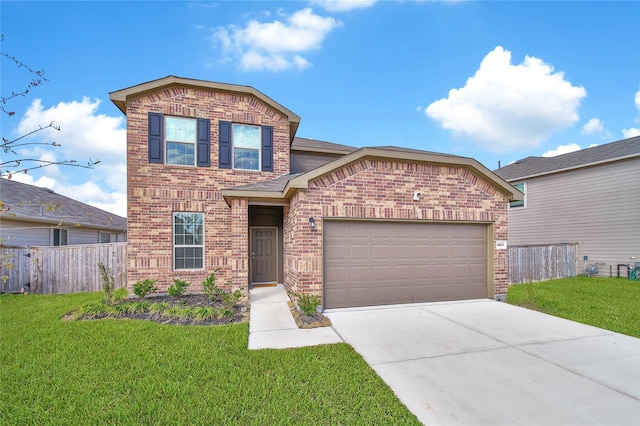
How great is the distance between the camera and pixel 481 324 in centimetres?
594

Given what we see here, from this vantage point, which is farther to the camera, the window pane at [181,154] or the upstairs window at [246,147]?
the upstairs window at [246,147]

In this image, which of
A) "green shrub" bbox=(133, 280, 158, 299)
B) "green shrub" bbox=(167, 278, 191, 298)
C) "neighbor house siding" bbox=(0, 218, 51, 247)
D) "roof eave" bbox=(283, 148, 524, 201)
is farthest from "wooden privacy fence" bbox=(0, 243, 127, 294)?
"roof eave" bbox=(283, 148, 524, 201)

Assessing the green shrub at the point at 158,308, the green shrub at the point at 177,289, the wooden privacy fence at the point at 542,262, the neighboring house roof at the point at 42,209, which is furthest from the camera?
the wooden privacy fence at the point at 542,262

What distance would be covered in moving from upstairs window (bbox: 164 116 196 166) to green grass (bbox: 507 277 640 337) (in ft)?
33.7

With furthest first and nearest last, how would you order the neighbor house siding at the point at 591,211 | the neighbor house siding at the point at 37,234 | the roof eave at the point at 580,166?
the neighbor house siding at the point at 591,211 < the roof eave at the point at 580,166 < the neighbor house siding at the point at 37,234

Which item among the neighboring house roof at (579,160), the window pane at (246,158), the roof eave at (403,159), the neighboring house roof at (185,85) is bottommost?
the roof eave at (403,159)

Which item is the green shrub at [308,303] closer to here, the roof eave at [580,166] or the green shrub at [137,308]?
the green shrub at [137,308]

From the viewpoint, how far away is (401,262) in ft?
24.6

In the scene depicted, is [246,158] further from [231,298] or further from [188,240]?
[231,298]

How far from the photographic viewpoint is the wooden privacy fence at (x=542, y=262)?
11.4m

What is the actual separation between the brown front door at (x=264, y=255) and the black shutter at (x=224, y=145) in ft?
7.56

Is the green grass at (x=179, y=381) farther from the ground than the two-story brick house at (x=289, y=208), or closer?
closer

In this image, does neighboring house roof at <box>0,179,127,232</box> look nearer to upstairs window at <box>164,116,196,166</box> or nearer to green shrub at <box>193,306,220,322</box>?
upstairs window at <box>164,116,196,166</box>

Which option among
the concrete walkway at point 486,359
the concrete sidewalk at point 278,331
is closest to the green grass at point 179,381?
the concrete sidewalk at point 278,331
